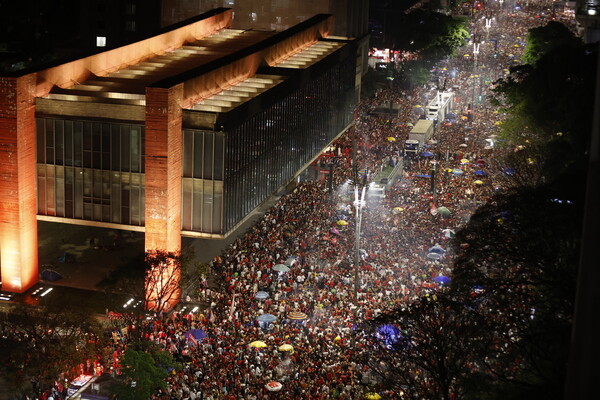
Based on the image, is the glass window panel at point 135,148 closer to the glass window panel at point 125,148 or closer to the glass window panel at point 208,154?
the glass window panel at point 125,148

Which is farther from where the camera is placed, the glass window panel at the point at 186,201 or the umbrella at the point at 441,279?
the glass window panel at the point at 186,201

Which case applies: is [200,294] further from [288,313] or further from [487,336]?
[487,336]

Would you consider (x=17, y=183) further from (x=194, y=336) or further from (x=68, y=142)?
(x=194, y=336)

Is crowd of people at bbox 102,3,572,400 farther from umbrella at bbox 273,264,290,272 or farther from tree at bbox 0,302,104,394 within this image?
tree at bbox 0,302,104,394

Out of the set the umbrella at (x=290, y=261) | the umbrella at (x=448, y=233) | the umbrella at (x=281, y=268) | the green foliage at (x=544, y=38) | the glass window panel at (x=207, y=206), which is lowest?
the umbrella at (x=290, y=261)

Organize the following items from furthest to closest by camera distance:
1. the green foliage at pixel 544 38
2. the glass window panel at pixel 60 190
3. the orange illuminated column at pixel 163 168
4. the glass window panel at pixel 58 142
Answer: the green foliage at pixel 544 38 → the glass window panel at pixel 60 190 → the glass window panel at pixel 58 142 → the orange illuminated column at pixel 163 168

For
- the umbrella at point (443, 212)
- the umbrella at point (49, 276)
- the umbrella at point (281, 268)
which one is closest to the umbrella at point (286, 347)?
the umbrella at point (281, 268)

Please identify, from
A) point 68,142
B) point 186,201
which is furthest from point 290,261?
point 68,142
